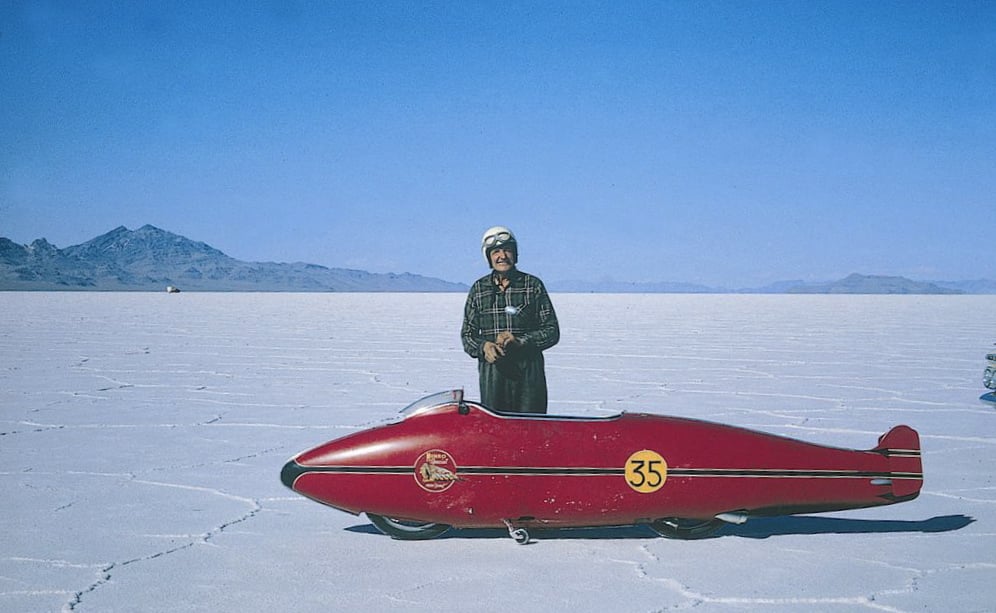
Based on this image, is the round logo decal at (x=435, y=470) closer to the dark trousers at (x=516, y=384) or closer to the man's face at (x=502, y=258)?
the dark trousers at (x=516, y=384)

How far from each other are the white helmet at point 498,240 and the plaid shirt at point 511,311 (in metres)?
0.12

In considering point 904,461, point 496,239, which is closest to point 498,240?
point 496,239

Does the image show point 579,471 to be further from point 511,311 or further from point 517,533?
point 511,311

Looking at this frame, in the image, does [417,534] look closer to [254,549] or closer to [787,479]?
[254,549]

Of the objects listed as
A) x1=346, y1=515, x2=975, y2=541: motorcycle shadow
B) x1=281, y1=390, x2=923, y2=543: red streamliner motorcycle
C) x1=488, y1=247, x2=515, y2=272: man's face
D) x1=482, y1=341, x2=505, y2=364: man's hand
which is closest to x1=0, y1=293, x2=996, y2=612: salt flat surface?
x1=346, y1=515, x2=975, y2=541: motorcycle shadow

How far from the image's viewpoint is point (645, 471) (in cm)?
325

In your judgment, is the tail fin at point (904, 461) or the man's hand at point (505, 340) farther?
the man's hand at point (505, 340)

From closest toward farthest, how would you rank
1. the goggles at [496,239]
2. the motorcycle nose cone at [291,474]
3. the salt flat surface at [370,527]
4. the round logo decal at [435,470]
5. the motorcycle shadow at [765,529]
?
the salt flat surface at [370,527]
the round logo decal at [435,470]
the motorcycle nose cone at [291,474]
the motorcycle shadow at [765,529]
the goggles at [496,239]

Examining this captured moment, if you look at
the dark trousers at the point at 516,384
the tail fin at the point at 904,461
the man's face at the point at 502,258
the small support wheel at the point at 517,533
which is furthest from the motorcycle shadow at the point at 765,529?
the man's face at the point at 502,258

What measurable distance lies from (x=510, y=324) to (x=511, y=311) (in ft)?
0.19

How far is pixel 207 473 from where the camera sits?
466 cm

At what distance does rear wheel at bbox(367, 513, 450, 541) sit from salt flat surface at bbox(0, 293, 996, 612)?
39 mm

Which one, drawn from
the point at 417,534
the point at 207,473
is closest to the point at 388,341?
the point at 207,473

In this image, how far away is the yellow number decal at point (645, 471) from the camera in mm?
3248
